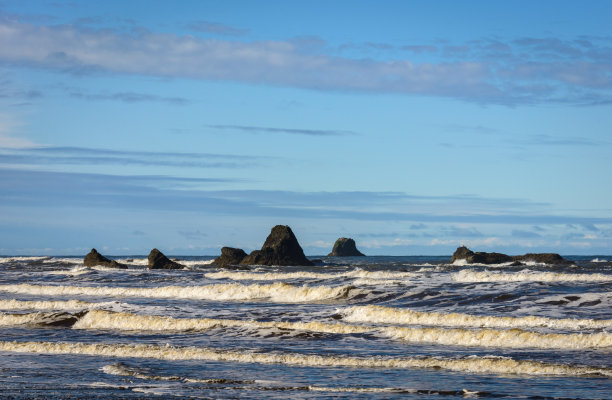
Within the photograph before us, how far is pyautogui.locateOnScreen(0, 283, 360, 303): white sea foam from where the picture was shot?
125ft

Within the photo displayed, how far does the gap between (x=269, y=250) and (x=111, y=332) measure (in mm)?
57358

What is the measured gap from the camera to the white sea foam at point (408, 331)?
20.7 meters

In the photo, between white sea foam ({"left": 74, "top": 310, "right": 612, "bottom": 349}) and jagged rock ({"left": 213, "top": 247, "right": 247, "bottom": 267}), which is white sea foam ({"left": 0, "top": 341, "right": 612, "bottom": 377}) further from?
jagged rock ({"left": 213, "top": 247, "right": 247, "bottom": 267})

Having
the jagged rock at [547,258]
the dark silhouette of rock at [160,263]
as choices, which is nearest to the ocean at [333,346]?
the dark silhouette of rock at [160,263]

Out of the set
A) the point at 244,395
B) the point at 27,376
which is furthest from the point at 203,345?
the point at 244,395

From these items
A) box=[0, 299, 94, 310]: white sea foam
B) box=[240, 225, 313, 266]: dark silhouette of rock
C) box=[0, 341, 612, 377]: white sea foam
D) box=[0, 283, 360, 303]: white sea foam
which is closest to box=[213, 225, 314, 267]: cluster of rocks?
box=[240, 225, 313, 266]: dark silhouette of rock

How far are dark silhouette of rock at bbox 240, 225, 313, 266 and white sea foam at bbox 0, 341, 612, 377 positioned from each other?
59.9 meters

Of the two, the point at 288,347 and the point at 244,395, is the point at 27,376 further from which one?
the point at 288,347

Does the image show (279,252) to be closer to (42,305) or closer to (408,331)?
(42,305)

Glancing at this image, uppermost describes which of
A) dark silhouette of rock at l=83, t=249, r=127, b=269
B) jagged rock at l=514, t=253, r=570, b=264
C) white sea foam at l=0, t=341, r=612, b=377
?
dark silhouette of rock at l=83, t=249, r=127, b=269

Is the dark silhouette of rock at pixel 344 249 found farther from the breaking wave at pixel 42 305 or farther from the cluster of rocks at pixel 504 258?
the breaking wave at pixel 42 305

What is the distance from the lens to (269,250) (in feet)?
273

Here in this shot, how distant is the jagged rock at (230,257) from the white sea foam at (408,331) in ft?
180

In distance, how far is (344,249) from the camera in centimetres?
17100
